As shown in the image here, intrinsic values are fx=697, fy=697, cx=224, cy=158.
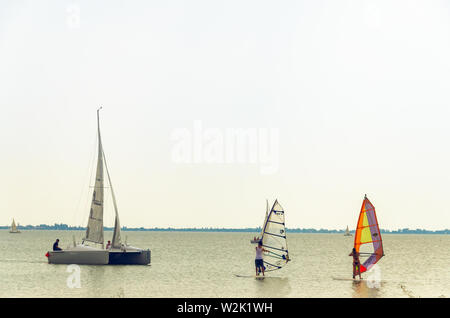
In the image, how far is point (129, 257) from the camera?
5859cm

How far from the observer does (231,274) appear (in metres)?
55.5

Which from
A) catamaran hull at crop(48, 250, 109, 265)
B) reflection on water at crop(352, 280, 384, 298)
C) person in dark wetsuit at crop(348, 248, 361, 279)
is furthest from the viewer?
catamaran hull at crop(48, 250, 109, 265)

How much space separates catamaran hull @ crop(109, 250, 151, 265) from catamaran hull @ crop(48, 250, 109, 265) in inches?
27.8

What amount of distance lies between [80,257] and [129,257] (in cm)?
404

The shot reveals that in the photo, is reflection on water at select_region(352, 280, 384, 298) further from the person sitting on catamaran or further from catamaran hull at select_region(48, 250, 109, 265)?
catamaran hull at select_region(48, 250, 109, 265)

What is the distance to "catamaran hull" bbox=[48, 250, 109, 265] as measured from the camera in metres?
56.8

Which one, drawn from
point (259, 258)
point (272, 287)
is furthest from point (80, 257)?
point (272, 287)

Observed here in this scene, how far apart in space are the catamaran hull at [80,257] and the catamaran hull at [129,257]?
27.8 inches

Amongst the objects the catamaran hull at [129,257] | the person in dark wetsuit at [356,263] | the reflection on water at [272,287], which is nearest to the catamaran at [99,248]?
the catamaran hull at [129,257]

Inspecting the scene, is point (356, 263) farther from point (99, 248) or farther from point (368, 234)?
point (99, 248)

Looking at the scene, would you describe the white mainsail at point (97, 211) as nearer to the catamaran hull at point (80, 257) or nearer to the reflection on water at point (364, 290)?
the catamaran hull at point (80, 257)

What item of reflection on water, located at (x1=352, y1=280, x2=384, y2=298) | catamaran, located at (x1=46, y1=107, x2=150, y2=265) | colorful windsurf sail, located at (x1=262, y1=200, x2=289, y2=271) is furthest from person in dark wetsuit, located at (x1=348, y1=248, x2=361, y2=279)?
catamaran, located at (x1=46, y1=107, x2=150, y2=265)
